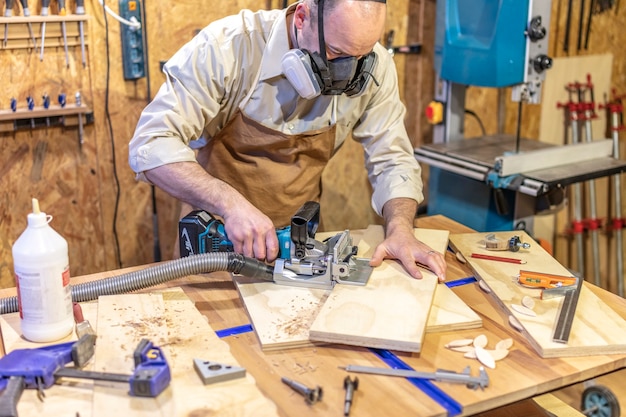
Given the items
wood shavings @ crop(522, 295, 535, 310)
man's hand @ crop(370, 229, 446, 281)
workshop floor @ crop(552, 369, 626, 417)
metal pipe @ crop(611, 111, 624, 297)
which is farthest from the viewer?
metal pipe @ crop(611, 111, 624, 297)

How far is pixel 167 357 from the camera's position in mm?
1474

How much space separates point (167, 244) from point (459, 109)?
1.44 m

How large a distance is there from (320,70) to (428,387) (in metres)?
0.94

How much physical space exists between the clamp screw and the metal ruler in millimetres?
555

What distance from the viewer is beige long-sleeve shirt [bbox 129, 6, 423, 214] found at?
2.05 meters

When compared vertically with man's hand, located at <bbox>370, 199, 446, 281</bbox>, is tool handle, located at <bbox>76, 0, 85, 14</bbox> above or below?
above

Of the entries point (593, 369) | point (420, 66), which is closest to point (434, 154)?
point (420, 66)

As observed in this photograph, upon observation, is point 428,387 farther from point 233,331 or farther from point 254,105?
point 254,105

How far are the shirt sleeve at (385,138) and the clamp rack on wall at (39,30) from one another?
1.15 metres

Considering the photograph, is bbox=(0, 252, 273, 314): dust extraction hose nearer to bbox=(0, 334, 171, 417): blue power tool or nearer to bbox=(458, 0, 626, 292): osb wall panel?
bbox=(0, 334, 171, 417): blue power tool

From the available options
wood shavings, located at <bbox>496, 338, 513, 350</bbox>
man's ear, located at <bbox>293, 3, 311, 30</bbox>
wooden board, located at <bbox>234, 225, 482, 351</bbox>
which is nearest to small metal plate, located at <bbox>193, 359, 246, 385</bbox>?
wooden board, located at <bbox>234, 225, 482, 351</bbox>

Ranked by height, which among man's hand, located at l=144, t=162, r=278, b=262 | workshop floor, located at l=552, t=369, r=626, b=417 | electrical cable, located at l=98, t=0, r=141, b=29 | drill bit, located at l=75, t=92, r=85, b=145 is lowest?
workshop floor, located at l=552, t=369, r=626, b=417

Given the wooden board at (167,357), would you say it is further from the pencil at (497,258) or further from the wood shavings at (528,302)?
the pencil at (497,258)

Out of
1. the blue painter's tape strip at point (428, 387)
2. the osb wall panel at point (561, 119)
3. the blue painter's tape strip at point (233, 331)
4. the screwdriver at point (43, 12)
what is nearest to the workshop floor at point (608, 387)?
the osb wall panel at point (561, 119)
